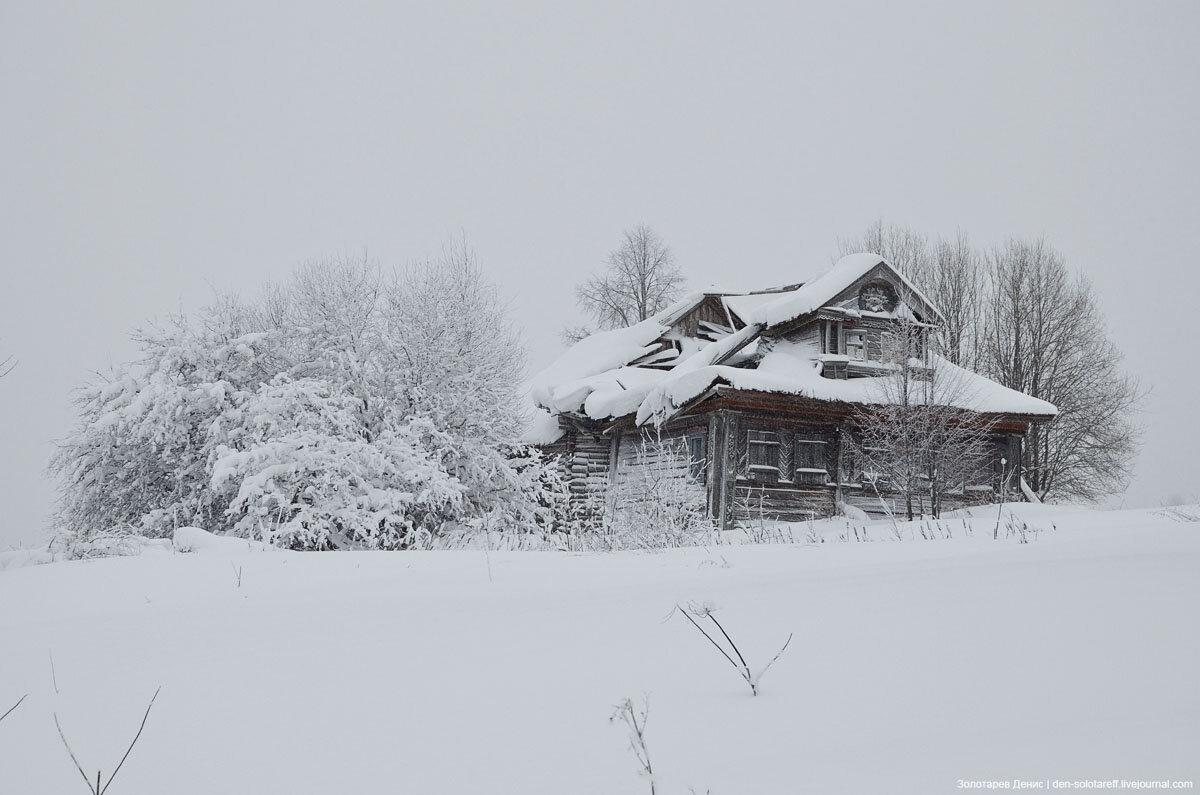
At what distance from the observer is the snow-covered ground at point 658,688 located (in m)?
1.62

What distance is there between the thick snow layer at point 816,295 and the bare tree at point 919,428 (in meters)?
1.47

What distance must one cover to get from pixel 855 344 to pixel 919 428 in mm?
3509

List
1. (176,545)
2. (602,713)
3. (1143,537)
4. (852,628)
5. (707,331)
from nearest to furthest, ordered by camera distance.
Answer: (602,713) < (852,628) < (1143,537) < (176,545) < (707,331)

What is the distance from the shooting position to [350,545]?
41.7ft

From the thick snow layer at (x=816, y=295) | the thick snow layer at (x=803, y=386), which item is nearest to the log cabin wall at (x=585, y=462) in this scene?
the thick snow layer at (x=803, y=386)

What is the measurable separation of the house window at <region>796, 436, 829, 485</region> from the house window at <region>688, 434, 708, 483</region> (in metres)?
2.01

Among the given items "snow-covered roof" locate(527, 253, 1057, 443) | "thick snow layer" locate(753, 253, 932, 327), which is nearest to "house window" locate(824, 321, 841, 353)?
"snow-covered roof" locate(527, 253, 1057, 443)

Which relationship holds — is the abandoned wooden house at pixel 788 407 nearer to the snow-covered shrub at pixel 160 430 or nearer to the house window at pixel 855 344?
the house window at pixel 855 344

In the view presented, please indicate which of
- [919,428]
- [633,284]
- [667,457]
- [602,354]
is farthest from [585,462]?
[633,284]

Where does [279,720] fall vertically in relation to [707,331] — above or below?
below

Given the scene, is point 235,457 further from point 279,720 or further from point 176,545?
point 279,720

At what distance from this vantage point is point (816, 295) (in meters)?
17.3

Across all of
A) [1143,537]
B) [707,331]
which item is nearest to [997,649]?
[1143,537]

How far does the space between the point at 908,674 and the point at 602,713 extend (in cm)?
→ 78
